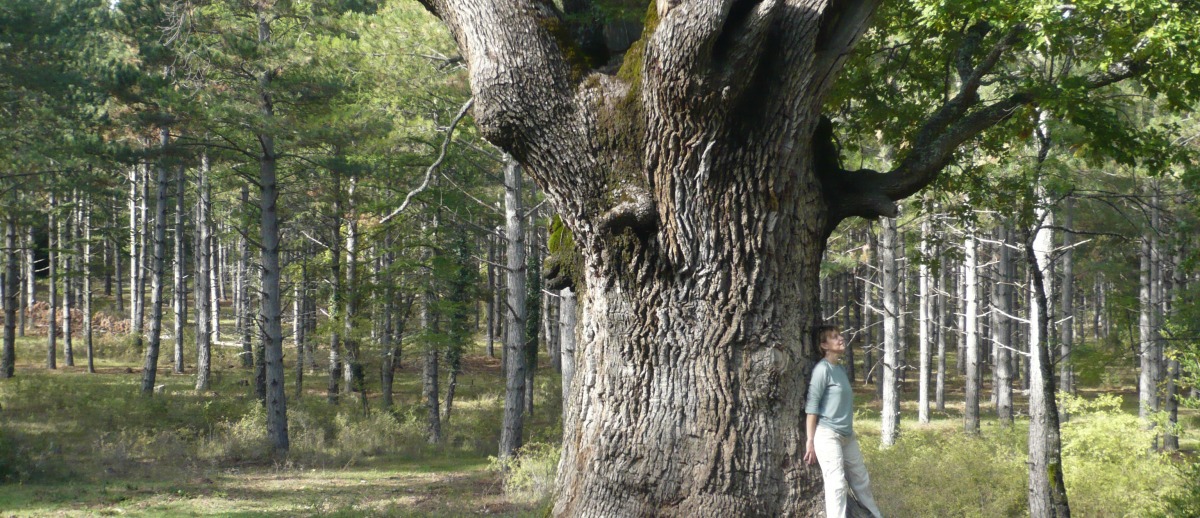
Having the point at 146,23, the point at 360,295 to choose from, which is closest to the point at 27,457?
the point at 146,23

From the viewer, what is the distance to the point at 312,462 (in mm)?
16969

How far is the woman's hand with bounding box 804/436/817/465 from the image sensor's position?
503 cm

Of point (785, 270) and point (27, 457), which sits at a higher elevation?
point (785, 270)

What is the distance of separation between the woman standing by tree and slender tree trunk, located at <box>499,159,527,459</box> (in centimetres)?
1142

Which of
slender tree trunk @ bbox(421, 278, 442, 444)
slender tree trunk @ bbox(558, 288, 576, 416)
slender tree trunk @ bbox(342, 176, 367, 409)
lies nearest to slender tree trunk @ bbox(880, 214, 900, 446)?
slender tree trunk @ bbox(558, 288, 576, 416)

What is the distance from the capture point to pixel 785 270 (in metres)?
4.99

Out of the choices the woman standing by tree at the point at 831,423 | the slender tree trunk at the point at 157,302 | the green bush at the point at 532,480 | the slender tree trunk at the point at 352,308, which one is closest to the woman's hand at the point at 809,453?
the woman standing by tree at the point at 831,423

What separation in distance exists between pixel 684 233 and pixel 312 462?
47.2 ft

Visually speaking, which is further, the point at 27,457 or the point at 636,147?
the point at 27,457

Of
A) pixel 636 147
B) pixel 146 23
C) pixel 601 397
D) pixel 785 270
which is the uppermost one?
pixel 146 23

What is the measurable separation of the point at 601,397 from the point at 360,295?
62.0 ft

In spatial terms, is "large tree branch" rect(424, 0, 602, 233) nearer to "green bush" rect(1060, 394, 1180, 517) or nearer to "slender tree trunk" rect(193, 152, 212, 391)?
"green bush" rect(1060, 394, 1180, 517)

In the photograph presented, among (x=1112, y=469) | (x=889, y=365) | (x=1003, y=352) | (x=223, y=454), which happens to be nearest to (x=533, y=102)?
(x=1112, y=469)

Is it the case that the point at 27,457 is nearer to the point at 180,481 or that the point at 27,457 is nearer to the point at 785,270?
the point at 180,481
